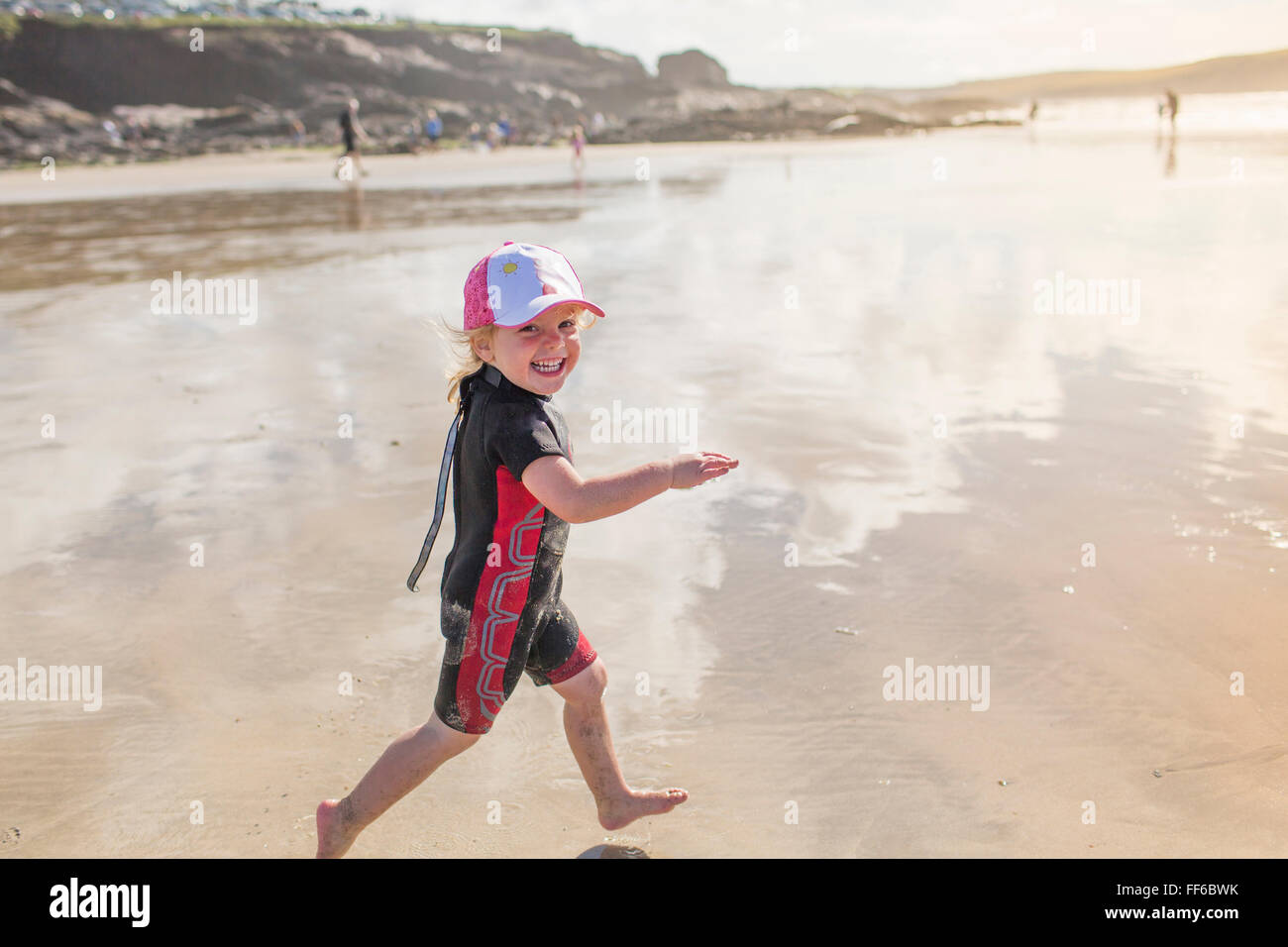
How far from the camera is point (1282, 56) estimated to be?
359 ft

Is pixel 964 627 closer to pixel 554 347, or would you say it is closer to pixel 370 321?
pixel 554 347

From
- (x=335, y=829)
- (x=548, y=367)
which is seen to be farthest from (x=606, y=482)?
Answer: (x=335, y=829)

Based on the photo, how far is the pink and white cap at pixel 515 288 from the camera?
7.72 feet

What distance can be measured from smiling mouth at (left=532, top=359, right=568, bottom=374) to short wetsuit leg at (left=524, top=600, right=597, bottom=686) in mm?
628

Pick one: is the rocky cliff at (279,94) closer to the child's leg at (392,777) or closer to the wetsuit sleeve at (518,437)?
the wetsuit sleeve at (518,437)

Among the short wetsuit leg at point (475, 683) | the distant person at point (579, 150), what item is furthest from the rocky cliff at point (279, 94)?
the short wetsuit leg at point (475, 683)

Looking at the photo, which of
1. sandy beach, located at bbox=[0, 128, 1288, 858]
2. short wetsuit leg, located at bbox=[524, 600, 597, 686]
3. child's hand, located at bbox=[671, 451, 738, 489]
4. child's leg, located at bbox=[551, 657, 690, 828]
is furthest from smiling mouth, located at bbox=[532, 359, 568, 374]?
sandy beach, located at bbox=[0, 128, 1288, 858]

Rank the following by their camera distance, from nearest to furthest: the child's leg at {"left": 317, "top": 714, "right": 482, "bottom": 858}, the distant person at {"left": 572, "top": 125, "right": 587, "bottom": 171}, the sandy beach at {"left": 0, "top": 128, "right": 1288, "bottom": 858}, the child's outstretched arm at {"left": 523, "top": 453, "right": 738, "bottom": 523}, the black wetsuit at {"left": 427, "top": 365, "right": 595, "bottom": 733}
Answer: the child's outstretched arm at {"left": 523, "top": 453, "right": 738, "bottom": 523} → the black wetsuit at {"left": 427, "top": 365, "right": 595, "bottom": 733} → the child's leg at {"left": 317, "top": 714, "right": 482, "bottom": 858} → the sandy beach at {"left": 0, "top": 128, "right": 1288, "bottom": 858} → the distant person at {"left": 572, "top": 125, "right": 587, "bottom": 171}

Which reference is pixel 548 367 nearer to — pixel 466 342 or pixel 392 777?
pixel 466 342

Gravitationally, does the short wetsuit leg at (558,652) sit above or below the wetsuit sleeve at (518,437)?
below

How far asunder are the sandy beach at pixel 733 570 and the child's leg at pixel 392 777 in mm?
233

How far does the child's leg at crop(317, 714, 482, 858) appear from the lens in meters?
2.52

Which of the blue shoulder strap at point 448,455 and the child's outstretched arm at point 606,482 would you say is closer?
the child's outstretched arm at point 606,482

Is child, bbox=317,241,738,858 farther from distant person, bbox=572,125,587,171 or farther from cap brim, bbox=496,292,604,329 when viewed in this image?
distant person, bbox=572,125,587,171
